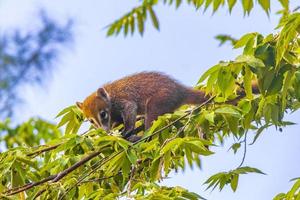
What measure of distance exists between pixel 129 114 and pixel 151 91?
0.30m

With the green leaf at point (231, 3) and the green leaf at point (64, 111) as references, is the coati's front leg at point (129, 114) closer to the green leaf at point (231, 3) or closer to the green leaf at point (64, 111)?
the green leaf at point (64, 111)

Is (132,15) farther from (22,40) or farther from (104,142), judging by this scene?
Result: (22,40)

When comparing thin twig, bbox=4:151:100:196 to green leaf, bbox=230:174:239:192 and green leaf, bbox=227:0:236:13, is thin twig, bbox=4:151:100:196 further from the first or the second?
green leaf, bbox=227:0:236:13

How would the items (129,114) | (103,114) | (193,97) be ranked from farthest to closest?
(103,114) < (129,114) < (193,97)

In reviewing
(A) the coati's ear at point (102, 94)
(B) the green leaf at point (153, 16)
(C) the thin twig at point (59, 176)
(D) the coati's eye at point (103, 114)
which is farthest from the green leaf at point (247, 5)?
(A) the coati's ear at point (102, 94)

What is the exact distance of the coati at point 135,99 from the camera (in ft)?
21.4

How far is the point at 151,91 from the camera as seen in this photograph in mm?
6785

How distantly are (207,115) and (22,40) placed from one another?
65.0ft

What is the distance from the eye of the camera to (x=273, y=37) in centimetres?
332

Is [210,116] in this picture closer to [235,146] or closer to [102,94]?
[235,146]

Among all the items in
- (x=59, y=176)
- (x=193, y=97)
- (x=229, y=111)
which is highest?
(x=229, y=111)

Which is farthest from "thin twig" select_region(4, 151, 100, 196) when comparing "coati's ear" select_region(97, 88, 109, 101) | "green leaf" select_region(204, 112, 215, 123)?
"coati's ear" select_region(97, 88, 109, 101)

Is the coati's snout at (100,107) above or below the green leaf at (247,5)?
below

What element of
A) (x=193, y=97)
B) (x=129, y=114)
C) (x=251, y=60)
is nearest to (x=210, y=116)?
(x=251, y=60)
